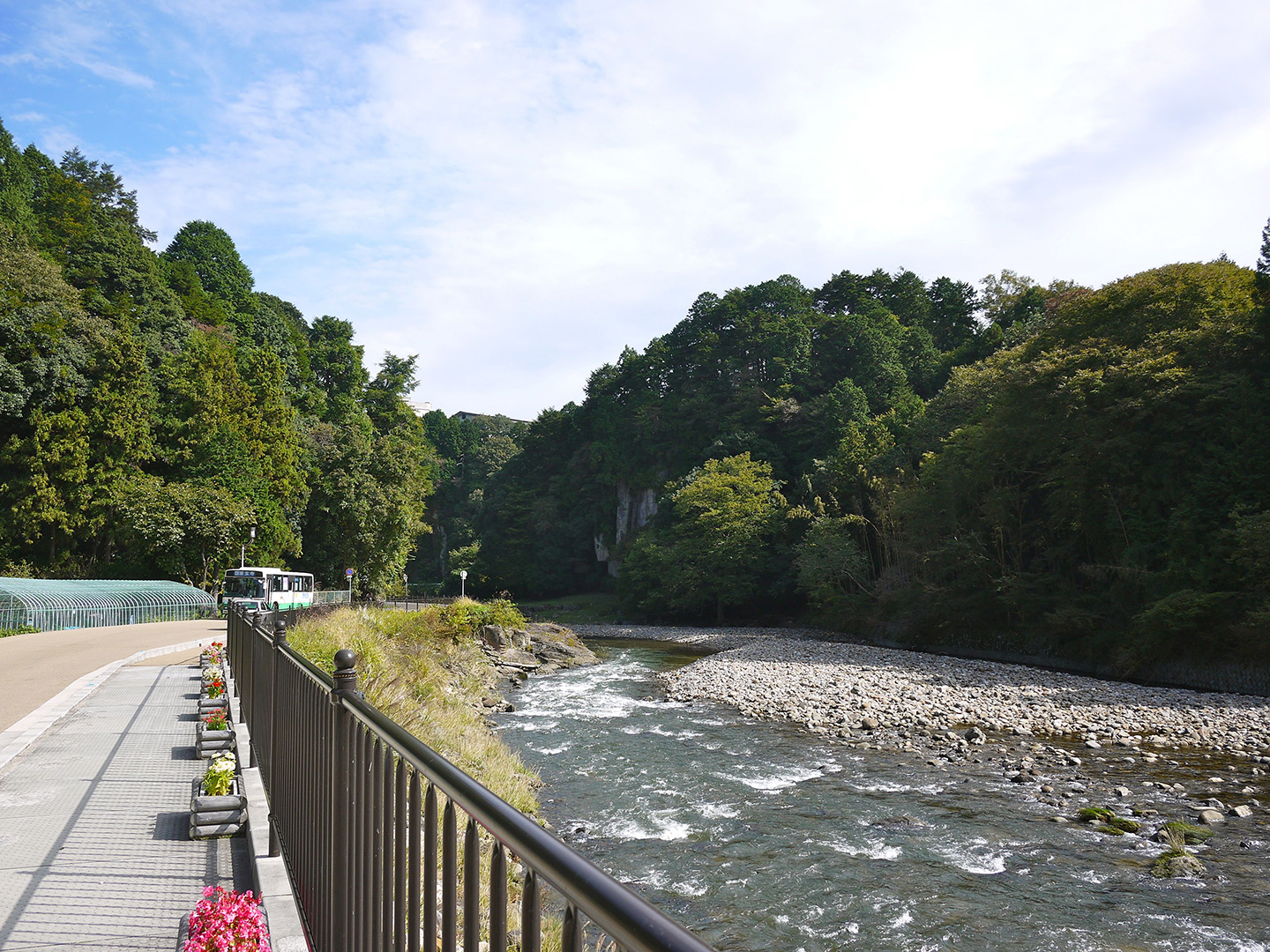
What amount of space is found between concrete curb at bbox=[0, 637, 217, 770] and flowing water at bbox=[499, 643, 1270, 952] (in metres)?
6.06

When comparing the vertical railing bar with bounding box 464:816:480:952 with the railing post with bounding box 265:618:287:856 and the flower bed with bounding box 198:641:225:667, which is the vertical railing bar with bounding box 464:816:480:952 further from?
the flower bed with bounding box 198:641:225:667

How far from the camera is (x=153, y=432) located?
127 ft

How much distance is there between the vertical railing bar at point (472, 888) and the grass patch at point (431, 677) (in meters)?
4.29

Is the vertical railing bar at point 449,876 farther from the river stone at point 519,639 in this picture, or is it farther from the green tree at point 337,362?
the green tree at point 337,362

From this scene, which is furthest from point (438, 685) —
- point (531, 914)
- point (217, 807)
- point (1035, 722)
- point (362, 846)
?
point (531, 914)

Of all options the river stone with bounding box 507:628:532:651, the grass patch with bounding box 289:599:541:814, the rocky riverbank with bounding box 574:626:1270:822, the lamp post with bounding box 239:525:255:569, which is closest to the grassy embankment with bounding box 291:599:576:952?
the grass patch with bounding box 289:599:541:814

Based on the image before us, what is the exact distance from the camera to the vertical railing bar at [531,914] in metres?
1.25

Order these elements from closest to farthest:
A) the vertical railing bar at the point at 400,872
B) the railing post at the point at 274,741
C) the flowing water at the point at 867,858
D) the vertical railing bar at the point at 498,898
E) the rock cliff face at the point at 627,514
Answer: the vertical railing bar at the point at 498,898 < the vertical railing bar at the point at 400,872 < the railing post at the point at 274,741 < the flowing water at the point at 867,858 < the rock cliff face at the point at 627,514

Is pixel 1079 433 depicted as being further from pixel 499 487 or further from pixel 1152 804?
pixel 499 487

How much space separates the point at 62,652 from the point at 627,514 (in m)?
56.0

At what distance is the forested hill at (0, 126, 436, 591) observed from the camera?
110ft

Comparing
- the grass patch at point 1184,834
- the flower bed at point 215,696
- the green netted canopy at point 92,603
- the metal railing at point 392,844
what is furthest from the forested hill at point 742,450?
the metal railing at point 392,844

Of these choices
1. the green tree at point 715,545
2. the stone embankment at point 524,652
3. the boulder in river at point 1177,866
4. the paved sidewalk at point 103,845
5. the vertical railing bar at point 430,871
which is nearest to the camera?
the vertical railing bar at point 430,871

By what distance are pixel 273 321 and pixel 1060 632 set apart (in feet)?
191
